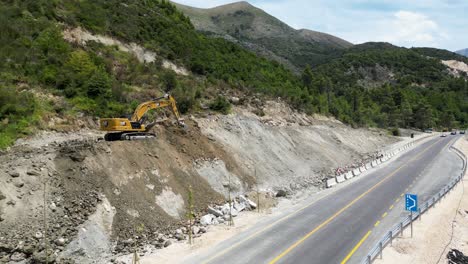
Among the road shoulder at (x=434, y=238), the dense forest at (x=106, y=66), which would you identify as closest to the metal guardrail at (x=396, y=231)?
the road shoulder at (x=434, y=238)

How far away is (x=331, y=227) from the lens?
20.3 m

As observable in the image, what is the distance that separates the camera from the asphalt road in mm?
16369

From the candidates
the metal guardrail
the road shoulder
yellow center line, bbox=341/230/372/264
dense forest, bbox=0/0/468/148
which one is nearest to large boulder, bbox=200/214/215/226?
yellow center line, bbox=341/230/372/264

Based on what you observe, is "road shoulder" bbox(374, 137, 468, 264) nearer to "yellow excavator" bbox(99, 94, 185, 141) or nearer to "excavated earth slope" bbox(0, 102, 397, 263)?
"excavated earth slope" bbox(0, 102, 397, 263)

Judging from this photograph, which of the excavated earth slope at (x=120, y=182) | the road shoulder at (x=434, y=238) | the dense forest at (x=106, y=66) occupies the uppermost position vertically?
the dense forest at (x=106, y=66)

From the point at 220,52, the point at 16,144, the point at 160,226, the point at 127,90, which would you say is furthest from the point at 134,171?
the point at 220,52

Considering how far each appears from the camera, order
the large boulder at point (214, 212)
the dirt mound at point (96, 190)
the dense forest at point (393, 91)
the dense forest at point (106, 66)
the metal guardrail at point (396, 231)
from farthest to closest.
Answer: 1. the dense forest at point (393, 91)
2. the dense forest at point (106, 66)
3. the large boulder at point (214, 212)
4. the dirt mound at point (96, 190)
5. the metal guardrail at point (396, 231)

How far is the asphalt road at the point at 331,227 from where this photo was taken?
16.4 metres

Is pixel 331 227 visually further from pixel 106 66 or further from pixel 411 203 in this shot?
pixel 106 66

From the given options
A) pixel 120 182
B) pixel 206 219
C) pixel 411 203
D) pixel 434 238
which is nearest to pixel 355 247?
pixel 411 203

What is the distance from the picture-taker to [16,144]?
20.7 m

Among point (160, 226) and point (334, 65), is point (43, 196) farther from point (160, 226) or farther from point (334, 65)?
point (334, 65)

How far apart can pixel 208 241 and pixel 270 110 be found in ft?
86.7

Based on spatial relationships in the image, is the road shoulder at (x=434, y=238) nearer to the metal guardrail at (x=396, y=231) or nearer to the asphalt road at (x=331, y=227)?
the metal guardrail at (x=396, y=231)
